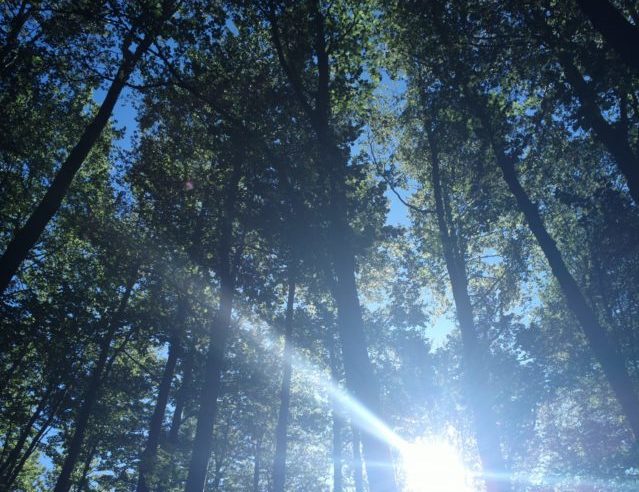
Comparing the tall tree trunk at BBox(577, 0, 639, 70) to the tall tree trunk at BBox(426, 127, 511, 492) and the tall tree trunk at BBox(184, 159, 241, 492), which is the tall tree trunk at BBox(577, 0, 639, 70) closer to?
the tall tree trunk at BBox(426, 127, 511, 492)

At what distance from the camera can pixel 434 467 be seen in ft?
108

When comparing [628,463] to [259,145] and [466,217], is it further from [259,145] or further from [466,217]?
[259,145]

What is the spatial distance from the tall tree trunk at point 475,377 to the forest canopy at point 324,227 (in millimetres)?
93

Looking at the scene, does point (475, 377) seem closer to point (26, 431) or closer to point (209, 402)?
point (209, 402)

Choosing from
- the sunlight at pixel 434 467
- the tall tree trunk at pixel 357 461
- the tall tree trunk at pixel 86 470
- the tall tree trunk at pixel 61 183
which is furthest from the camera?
the sunlight at pixel 434 467

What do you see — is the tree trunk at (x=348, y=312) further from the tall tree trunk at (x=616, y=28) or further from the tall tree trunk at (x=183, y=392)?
the tall tree trunk at (x=183, y=392)

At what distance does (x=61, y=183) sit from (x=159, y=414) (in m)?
13.0

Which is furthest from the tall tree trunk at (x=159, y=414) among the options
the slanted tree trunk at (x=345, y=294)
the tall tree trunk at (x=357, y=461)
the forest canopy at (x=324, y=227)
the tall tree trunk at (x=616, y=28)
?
the tall tree trunk at (x=616, y=28)

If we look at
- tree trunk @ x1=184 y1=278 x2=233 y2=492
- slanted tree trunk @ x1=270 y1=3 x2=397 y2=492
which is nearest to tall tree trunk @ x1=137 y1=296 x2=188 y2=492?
tree trunk @ x1=184 y1=278 x2=233 y2=492

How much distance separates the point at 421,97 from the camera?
1744 centimetres

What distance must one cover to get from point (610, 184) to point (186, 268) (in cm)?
1895

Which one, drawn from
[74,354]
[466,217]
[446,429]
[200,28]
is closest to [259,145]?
[200,28]

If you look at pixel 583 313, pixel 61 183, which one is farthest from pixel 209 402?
pixel 583 313

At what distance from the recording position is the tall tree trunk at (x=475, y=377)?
1322 cm
